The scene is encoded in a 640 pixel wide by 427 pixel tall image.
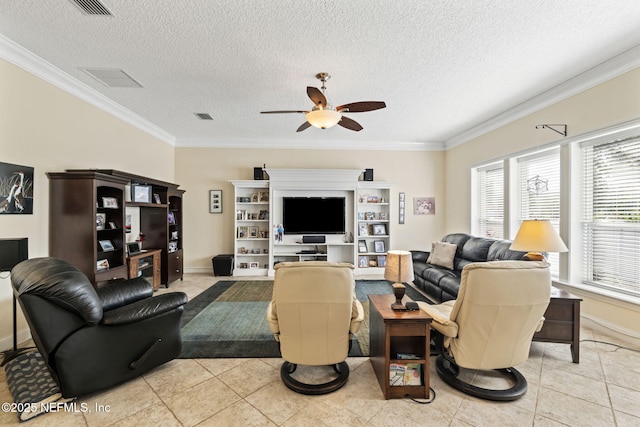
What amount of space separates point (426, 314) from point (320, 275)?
2.72ft

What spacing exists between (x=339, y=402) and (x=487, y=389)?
1066 millimetres

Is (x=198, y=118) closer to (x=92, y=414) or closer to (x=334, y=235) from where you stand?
(x=334, y=235)

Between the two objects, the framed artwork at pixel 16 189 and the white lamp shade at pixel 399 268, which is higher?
the framed artwork at pixel 16 189

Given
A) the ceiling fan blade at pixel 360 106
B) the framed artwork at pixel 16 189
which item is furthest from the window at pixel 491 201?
the framed artwork at pixel 16 189

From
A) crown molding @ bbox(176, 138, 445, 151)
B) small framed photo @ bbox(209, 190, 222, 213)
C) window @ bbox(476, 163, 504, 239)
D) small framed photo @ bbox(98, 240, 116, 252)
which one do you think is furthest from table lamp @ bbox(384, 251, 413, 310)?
small framed photo @ bbox(209, 190, 222, 213)

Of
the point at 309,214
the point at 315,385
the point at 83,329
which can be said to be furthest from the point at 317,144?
→ the point at 83,329

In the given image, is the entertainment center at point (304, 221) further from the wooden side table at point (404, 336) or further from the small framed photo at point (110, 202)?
the wooden side table at point (404, 336)

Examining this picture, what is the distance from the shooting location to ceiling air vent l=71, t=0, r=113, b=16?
2.00 m

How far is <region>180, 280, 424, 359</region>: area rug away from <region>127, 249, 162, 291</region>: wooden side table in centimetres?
92

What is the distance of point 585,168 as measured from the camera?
10.4ft

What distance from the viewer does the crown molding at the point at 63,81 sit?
254 cm

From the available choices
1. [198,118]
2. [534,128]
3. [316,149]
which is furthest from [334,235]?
[534,128]

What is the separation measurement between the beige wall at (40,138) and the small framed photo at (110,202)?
0.49m

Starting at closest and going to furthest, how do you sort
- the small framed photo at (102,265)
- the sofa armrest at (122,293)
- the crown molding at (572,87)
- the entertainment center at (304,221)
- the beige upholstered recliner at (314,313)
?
the beige upholstered recliner at (314,313)
the sofa armrest at (122,293)
the crown molding at (572,87)
the small framed photo at (102,265)
the entertainment center at (304,221)
